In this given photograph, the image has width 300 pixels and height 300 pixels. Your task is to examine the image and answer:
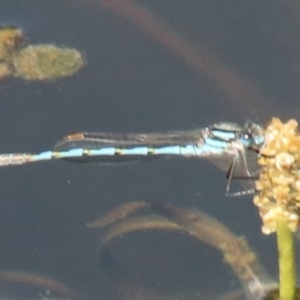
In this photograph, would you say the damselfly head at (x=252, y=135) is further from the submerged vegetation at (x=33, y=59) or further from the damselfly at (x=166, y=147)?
the submerged vegetation at (x=33, y=59)

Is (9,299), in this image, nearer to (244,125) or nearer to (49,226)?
(49,226)

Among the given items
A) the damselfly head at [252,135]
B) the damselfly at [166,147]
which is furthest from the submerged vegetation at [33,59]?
the damselfly head at [252,135]

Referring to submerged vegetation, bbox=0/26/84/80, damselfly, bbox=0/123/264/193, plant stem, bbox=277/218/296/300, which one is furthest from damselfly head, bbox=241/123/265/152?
plant stem, bbox=277/218/296/300

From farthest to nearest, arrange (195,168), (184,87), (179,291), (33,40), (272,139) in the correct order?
(33,40) < (184,87) < (195,168) < (179,291) < (272,139)

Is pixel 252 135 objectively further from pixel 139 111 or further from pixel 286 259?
pixel 286 259

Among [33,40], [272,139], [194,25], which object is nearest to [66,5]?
[33,40]

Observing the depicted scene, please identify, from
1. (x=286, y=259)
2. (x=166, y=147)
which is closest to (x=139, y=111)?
(x=166, y=147)

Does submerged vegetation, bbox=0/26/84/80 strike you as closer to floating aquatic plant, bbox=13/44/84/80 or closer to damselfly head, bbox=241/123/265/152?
floating aquatic plant, bbox=13/44/84/80
